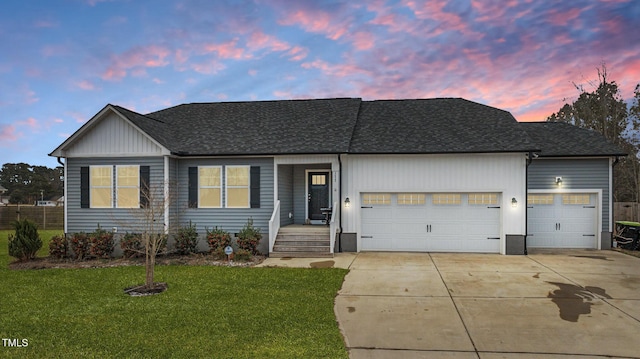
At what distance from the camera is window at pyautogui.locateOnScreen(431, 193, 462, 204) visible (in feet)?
41.8

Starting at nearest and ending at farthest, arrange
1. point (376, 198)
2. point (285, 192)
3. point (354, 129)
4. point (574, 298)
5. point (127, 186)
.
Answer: point (574, 298)
point (127, 186)
point (376, 198)
point (285, 192)
point (354, 129)

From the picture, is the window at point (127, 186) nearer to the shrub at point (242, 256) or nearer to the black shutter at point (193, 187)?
the black shutter at point (193, 187)

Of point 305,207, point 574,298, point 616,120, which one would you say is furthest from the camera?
point 616,120

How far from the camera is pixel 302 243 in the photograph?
12.4m

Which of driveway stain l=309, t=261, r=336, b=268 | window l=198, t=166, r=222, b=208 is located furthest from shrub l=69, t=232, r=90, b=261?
driveway stain l=309, t=261, r=336, b=268

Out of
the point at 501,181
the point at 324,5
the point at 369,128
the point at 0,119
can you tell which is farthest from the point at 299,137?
the point at 0,119

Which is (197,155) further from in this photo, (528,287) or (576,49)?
(576,49)

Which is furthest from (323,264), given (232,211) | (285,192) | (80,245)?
(80,245)

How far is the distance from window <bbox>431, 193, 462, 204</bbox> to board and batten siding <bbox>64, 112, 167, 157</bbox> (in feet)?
32.3

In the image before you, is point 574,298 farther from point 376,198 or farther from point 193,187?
point 193,187

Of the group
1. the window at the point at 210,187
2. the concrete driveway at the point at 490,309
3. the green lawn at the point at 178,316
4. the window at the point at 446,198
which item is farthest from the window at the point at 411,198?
the window at the point at 210,187

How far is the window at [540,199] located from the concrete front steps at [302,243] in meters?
7.99

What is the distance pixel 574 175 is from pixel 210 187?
45.5ft

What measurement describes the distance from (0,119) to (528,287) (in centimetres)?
2488
